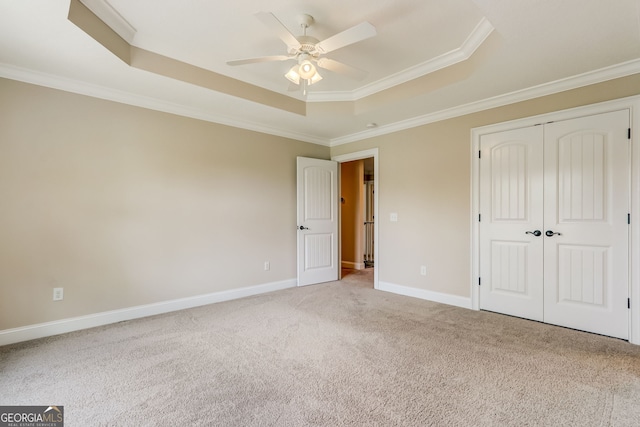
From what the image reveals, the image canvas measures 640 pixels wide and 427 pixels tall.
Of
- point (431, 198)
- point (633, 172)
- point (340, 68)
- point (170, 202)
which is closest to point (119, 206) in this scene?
point (170, 202)

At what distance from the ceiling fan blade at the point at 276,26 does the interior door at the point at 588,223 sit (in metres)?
2.67

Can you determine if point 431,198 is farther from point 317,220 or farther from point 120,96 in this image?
point 120,96

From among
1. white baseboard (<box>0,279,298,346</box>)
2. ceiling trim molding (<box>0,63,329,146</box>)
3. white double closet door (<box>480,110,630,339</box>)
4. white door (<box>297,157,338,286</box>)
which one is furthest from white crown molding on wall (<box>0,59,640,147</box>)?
white baseboard (<box>0,279,298,346</box>)

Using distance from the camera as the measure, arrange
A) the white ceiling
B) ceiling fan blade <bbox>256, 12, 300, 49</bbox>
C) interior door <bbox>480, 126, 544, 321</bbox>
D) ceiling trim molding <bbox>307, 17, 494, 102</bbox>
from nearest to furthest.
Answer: ceiling fan blade <bbox>256, 12, 300, 49</bbox> < the white ceiling < ceiling trim molding <bbox>307, 17, 494, 102</bbox> < interior door <bbox>480, 126, 544, 321</bbox>

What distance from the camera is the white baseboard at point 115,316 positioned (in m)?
2.57

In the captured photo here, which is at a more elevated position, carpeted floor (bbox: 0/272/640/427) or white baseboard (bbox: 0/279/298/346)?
white baseboard (bbox: 0/279/298/346)

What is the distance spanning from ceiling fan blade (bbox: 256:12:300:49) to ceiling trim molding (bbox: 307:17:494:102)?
4.94ft

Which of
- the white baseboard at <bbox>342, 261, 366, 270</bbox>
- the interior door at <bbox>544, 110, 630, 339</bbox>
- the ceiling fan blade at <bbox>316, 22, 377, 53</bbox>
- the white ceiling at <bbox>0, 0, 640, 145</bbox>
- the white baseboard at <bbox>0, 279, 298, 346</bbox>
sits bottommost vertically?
the white baseboard at <bbox>342, 261, 366, 270</bbox>

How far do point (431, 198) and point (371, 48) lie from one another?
201 cm

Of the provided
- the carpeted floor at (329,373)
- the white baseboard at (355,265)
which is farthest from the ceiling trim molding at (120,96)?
the white baseboard at (355,265)

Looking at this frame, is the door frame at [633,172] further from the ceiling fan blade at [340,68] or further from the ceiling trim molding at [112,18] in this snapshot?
the ceiling trim molding at [112,18]

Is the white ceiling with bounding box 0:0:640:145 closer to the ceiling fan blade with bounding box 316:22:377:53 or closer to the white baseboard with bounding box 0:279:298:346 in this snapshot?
the ceiling fan blade with bounding box 316:22:377:53

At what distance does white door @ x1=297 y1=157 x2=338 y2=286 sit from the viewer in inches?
180

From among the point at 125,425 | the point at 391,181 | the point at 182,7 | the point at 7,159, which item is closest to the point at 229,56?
the point at 182,7
